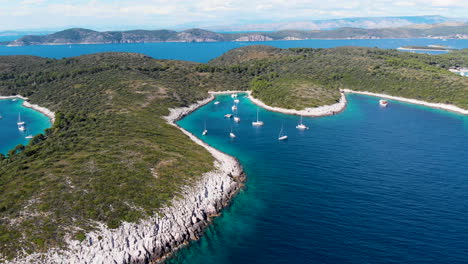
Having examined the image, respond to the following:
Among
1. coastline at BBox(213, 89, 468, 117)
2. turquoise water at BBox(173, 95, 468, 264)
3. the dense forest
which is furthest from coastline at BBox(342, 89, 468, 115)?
turquoise water at BBox(173, 95, 468, 264)

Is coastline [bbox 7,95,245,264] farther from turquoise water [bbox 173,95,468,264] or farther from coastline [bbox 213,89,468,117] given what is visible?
coastline [bbox 213,89,468,117]

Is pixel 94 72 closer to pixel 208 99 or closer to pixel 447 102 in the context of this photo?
pixel 208 99

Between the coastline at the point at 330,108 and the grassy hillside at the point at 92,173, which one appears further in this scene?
the coastline at the point at 330,108

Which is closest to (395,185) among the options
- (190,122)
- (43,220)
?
(43,220)

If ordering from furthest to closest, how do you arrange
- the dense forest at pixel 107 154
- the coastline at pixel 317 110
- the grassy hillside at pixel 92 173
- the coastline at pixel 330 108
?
the coastline at pixel 330 108 → the coastline at pixel 317 110 → the dense forest at pixel 107 154 → the grassy hillside at pixel 92 173

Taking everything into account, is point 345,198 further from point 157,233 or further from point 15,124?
point 15,124

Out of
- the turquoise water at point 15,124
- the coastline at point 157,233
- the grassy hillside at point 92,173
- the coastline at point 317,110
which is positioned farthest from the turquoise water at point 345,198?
the turquoise water at point 15,124

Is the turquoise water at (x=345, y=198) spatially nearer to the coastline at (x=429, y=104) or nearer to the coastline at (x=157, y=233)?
the coastline at (x=157, y=233)
